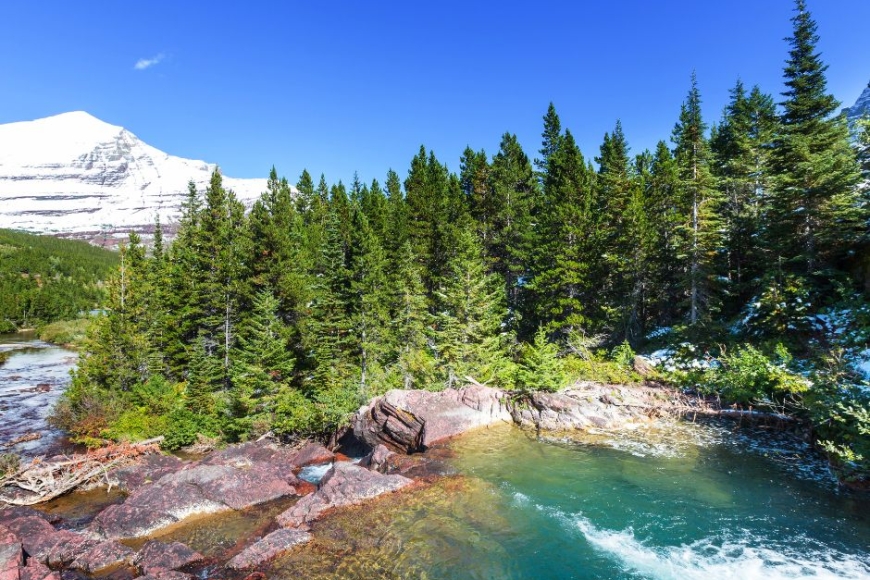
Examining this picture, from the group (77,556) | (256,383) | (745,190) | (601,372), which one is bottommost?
(77,556)

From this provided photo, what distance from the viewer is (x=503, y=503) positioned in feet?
45.9

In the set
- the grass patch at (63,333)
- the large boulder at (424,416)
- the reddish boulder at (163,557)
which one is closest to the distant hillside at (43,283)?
the grass patch at (63,333)

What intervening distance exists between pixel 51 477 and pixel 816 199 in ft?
131

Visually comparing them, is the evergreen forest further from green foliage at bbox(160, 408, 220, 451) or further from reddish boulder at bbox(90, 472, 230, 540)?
reddish boulder at bbox(90, 472, 230, 540)

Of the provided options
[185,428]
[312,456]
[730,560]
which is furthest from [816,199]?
[185,428]

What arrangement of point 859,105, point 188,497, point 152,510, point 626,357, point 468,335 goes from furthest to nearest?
point 859,105 → point 626,357 → point 468,335 → point 188,497 → point 152,510

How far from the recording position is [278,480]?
677 inches

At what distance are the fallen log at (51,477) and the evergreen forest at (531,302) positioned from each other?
14.9 ft

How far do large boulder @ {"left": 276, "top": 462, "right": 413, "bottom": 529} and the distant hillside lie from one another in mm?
85826

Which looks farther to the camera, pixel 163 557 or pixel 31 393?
pixel 31 393

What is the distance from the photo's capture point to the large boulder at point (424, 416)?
2058 centimetres

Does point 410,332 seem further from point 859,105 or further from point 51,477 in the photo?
point 859,105

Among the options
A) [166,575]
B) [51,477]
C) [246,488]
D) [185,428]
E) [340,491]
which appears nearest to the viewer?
[166,575]

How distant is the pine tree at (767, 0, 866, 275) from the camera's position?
74.7 feet
